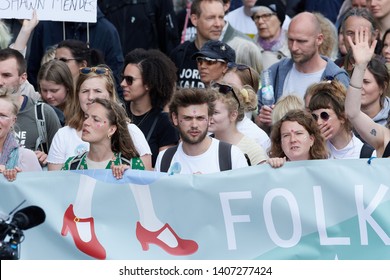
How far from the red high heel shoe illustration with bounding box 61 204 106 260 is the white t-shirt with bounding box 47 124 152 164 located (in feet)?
3.43

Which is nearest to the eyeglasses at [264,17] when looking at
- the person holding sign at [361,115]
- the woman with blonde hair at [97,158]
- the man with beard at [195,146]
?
the woman with blonde hair at [97,158]

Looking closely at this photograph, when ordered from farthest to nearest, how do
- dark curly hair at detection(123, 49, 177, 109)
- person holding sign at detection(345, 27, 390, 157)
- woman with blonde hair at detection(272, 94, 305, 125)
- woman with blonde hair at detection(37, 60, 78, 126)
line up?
woman with blonde hair at detection(37, 60, 78, 126) → dark curly hair at detection(123, 49, 177, 109) → woman with blonde hair at detection(272, 94, 305, 125) → person holding sign at detection(345, 27, 390, 157)

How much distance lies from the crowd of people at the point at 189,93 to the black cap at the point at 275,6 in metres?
0.02

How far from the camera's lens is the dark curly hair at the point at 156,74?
34.8 feet

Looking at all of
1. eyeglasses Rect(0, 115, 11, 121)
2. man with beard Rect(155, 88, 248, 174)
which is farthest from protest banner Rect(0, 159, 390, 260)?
eyeglasses Rect(0, 115, 11, 121)

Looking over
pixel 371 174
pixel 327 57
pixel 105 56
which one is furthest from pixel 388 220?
pixel 105 56

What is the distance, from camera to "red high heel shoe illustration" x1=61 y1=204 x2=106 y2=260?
8484 millimetres

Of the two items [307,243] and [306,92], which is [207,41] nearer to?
[306,92]

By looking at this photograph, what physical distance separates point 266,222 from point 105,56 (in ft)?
14.9

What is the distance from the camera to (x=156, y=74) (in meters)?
10.7

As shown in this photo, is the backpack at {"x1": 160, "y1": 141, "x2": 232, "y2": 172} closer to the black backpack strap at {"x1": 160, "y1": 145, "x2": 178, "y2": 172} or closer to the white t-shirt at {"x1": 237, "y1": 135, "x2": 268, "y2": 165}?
the black backpack strap at {"x1": 160, "y1": 145, "x2": 178, "y2": 172}

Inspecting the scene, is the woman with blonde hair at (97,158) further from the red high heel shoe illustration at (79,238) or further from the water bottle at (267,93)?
the water bottle at (267,93)

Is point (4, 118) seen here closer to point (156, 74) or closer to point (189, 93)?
point (189, 93)

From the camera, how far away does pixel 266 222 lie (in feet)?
27.5
